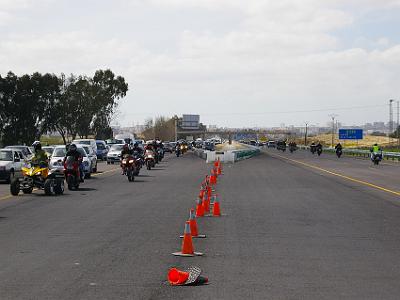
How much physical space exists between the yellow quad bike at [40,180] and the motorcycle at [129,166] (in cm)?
847

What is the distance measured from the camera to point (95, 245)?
1324 cm

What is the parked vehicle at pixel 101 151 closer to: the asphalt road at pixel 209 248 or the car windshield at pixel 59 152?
the car windshield at pixel 59 152

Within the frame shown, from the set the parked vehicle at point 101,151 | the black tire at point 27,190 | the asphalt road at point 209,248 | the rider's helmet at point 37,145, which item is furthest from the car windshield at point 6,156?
the parked vehicle at point 101,151

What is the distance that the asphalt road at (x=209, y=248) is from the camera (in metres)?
9.23

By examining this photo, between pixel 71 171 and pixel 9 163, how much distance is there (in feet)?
18.7

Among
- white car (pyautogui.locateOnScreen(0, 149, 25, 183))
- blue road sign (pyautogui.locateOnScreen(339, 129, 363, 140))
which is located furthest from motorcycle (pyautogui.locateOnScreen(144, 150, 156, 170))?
blue road sign (pyautogui.locateOnScreen(339, 129, 363, 140))

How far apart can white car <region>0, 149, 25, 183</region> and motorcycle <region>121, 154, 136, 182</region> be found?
4766 mm

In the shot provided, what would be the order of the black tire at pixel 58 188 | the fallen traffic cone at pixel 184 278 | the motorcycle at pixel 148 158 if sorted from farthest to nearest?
the motorcycle at pixel 148 158 < the black tire at pixel 58 188 < the fallen traffic cone at pixel 184 278

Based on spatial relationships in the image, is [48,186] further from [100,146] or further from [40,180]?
[100,146]

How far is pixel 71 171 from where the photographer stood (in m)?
28.2

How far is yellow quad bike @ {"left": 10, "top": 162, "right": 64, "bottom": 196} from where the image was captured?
25.5m

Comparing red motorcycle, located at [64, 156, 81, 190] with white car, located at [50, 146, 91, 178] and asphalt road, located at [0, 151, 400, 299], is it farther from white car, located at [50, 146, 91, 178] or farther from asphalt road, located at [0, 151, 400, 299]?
white car, located at [50, 146, 91, 178]

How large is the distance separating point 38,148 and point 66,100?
7380 centimetres

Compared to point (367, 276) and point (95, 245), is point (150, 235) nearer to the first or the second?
point (95, 245)
